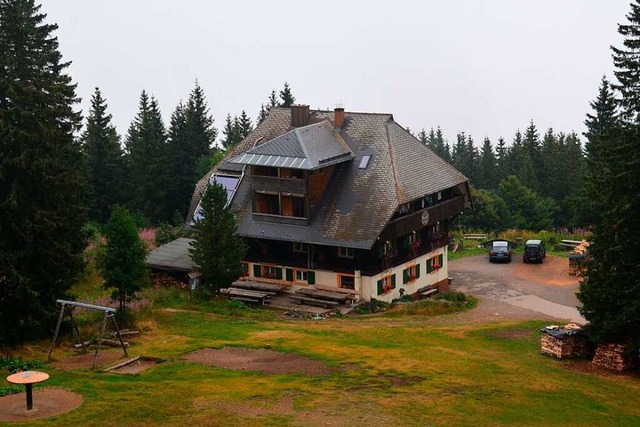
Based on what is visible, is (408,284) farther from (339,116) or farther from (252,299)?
(339,116)

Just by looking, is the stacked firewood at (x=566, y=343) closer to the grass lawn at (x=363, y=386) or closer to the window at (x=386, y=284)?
the grass lawn at (x=363, y=386)

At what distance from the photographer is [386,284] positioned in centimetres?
5500

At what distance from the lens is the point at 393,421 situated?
2567cm

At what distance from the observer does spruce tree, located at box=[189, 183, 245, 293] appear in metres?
50.8

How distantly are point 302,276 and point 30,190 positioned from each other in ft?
75.0

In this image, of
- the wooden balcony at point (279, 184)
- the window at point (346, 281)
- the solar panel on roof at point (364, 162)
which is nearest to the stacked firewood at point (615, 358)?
the window at point (346, 281)

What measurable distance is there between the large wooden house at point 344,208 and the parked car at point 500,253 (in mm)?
8761

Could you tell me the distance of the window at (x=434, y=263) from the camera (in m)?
60.0

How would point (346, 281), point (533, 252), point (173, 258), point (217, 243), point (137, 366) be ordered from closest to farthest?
point (137, 366) → point (217, 243) → point (346, 281) → point (173, 258) → point (533, 252)

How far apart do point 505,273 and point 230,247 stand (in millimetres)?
22479

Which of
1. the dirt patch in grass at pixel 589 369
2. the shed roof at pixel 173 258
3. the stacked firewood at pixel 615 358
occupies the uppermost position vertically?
the shed roof at pixel 173 258

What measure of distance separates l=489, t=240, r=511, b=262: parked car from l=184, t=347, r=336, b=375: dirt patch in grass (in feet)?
115

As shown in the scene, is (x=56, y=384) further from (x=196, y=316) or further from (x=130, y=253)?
(x=196, y=316)

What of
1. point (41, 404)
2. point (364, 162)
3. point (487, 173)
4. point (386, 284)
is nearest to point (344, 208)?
point (364, 162)
